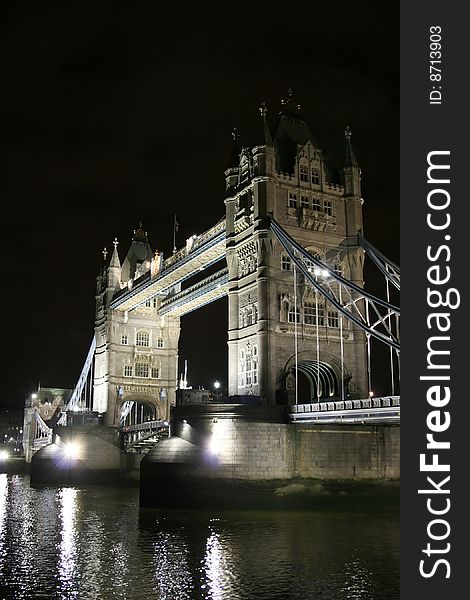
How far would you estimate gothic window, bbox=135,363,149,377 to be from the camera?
70438 millimetres

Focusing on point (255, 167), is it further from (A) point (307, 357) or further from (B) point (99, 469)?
(B) point (99, 469)

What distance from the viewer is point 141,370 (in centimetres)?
7081

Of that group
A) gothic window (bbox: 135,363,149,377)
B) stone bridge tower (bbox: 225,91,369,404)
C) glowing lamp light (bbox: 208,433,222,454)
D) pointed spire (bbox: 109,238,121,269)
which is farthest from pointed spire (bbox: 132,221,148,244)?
glowing lamp light (bbox: 208,433,222,454)

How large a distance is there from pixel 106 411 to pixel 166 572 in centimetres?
4710

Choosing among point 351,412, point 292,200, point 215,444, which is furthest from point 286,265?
point 351,412

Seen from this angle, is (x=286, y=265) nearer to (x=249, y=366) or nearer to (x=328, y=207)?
(x=328, y=207)

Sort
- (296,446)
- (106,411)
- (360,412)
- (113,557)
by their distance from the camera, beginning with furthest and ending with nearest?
(106,411), (296,446), (360,412), (113,557)

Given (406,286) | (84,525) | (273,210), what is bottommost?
(84,525)

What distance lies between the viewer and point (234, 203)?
46062mm

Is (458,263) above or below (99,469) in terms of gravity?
above

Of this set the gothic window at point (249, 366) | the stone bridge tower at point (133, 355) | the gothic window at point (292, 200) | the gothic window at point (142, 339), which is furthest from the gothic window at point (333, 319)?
the gothic window at point (142, 339)

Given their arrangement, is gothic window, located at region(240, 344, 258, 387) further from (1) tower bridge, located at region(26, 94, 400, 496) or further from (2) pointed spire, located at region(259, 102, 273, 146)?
(2) pointed spire, located at region(259, 102, 273, 146)

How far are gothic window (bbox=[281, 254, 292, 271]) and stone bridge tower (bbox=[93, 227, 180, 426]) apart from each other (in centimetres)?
2749

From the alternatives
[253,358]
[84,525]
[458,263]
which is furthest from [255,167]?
[458,263]
